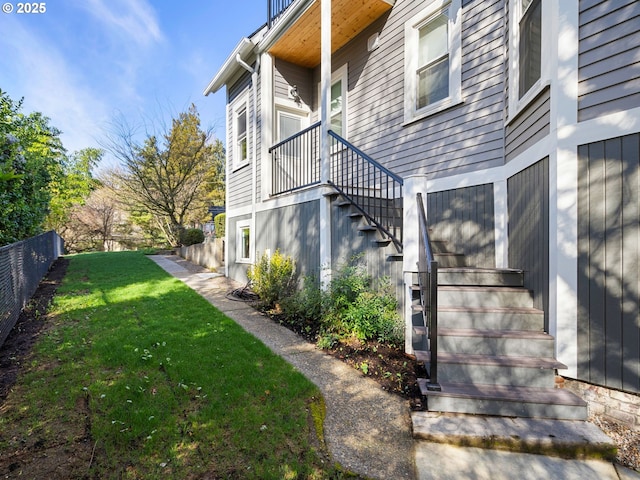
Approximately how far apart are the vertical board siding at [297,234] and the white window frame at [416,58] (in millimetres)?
2167

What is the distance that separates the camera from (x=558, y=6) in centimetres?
279

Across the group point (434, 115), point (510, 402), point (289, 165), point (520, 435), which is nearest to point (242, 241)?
point (289, 165)

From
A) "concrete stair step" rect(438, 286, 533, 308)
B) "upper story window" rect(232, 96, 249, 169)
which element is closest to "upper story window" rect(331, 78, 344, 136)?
"upper story window" rect(232, 96, 249, 169)

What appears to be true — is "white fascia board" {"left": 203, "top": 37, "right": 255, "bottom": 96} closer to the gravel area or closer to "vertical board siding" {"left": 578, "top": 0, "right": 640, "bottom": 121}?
"vertical board siding" {"left": 578, "top": 0, "right": 640, "bottom": 121}

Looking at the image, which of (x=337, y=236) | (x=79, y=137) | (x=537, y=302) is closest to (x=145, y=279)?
(x=337, y=236)

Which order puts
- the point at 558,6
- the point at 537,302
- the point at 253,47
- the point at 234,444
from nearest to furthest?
the point at 234,444
the point at 558,6
the point at 537,302
the point at 253,47

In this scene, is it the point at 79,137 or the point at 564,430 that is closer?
the point at 564,430

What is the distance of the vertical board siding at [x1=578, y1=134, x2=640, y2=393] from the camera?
Answer: 7.83 feet

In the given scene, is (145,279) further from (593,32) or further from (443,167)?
(593,32)

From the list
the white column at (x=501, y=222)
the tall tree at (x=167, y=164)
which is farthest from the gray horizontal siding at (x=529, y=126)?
the tall tree at (x=167, y=164)

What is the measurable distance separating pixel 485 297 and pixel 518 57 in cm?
280

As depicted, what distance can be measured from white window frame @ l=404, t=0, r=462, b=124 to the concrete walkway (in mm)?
3890

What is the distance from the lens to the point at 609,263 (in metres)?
2.49

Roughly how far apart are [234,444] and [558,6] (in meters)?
4.39
